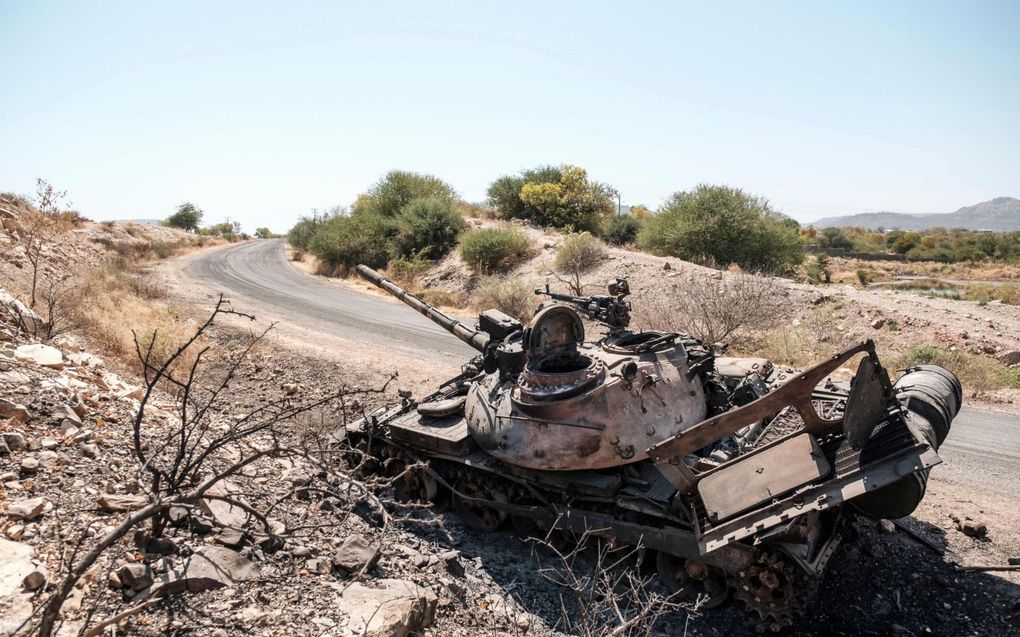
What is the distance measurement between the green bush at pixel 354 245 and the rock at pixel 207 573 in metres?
24.6

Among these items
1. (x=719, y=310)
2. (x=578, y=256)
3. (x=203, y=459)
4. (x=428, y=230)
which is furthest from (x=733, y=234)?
(x=203, y=459)

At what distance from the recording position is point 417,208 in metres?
29.5

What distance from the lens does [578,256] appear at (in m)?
23.0

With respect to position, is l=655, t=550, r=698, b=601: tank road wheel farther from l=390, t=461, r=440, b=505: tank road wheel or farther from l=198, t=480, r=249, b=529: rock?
l=198, t=480, r=249, b=529: rock

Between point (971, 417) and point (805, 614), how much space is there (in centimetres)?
732

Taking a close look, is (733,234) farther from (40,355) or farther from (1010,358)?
(40,355)

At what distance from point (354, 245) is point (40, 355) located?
21.6 m

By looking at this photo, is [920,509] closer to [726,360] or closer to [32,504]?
[726,360]

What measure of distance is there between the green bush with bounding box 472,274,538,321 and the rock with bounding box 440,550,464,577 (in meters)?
12.4

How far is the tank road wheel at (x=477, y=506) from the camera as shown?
24.5ft

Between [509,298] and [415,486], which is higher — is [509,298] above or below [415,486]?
above

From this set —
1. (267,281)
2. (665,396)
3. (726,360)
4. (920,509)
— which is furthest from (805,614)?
(267,281)

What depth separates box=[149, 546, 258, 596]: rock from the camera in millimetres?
4312

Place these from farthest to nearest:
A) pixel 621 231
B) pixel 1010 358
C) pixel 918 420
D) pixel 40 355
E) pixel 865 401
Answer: pixel 621 231, pixel 1010 358, pixel 40 355, pixel 918 420, pixel 865 401
